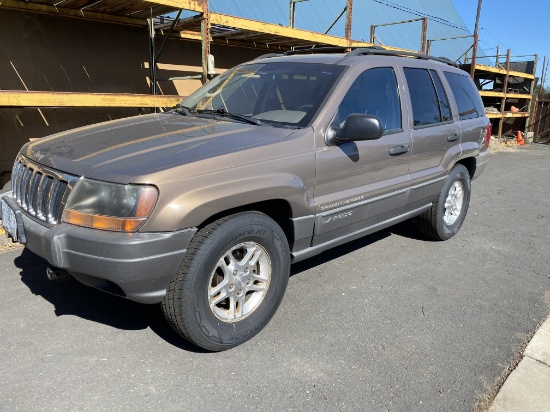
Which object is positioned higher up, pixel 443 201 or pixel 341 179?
pixel 341 179

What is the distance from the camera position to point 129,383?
2619 millimetres

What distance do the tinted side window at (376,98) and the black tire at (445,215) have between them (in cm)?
129

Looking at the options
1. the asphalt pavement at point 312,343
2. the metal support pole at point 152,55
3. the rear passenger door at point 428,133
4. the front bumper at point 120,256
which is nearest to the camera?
the front bumper at point 120,256

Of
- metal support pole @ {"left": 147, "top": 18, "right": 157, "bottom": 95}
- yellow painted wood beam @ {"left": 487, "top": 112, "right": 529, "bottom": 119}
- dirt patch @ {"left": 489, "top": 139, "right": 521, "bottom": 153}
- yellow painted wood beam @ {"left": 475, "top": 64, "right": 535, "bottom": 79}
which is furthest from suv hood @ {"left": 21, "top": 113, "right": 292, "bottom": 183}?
yellow painted wood beam @ {"left": 475, "top": 64, "right": 535, "bottom": 79}

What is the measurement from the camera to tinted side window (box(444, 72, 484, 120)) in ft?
16.6

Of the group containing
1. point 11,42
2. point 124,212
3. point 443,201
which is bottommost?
point 443,201

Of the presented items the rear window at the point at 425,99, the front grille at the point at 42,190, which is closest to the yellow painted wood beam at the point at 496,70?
the rear window at the point at 425,99

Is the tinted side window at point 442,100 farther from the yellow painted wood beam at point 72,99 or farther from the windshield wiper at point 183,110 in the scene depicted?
the yellow painted wood beam at point 72,99

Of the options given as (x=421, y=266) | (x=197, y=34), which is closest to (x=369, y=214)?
(x=421, y=266)

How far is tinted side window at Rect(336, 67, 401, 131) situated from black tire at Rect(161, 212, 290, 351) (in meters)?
1.13

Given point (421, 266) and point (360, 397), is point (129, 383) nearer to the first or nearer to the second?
point (360, 397)

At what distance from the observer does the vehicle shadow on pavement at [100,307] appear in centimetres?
320

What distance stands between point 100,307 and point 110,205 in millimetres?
1292

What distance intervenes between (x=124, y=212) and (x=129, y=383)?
3.20 ft
